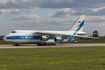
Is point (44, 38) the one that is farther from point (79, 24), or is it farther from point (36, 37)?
point (79, 24)

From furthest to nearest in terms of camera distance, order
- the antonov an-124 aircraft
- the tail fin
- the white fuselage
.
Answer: the tail fin, the antonov an-124 aircraft, the white fuselage

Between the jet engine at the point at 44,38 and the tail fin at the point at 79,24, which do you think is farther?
the tail fin at the point at 79,24

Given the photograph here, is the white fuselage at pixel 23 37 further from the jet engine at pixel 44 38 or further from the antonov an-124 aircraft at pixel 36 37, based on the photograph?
the jet engine at pixel 44 38
